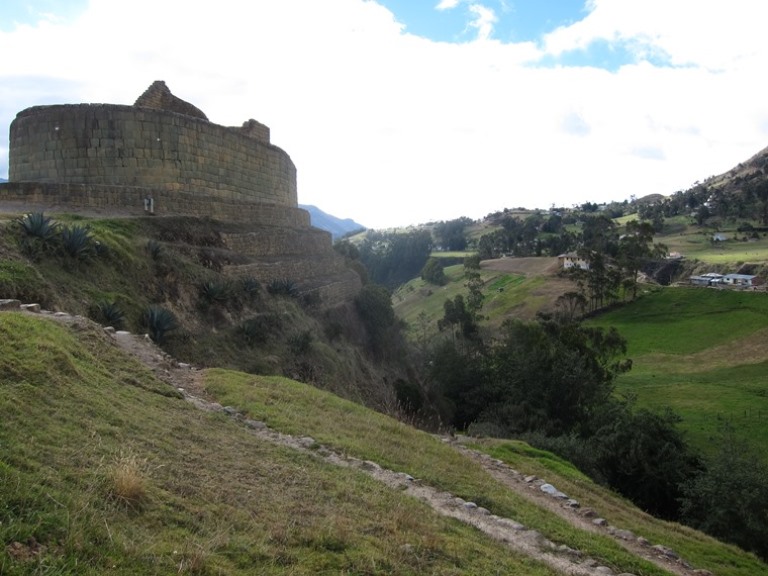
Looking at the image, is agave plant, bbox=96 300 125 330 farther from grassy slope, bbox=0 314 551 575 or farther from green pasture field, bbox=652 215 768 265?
green pasture field, bbox=652 215 768 265

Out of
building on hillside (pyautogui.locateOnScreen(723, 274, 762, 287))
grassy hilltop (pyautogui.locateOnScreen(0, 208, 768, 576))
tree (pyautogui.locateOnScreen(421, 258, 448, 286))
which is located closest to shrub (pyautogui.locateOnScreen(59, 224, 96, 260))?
grassy hilltop (pyautogui.locateOnScreen(0, 208, 768, 576))

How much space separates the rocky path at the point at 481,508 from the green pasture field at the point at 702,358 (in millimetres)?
17883

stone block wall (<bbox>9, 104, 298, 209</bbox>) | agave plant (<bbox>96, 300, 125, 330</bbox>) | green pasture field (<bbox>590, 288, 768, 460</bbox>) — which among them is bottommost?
green pasture field (<bbox>590, 288, 768, 460</bbox>)

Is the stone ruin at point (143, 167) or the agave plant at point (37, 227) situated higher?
the stone ruin at point (143, 167)

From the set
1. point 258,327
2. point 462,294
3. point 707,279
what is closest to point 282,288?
point 258,327

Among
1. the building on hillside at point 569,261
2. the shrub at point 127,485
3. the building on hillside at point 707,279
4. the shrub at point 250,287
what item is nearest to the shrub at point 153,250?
the shrub at point 250,287

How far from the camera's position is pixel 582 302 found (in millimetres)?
54938

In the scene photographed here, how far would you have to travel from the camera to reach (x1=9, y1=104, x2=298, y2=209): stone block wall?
17875 mm

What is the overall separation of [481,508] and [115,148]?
15.7 meters

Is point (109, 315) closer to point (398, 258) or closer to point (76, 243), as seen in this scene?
point (76, 243)

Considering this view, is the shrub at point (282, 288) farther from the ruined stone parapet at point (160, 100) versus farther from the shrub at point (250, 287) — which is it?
the ruined stone parapet at point (160, 100)

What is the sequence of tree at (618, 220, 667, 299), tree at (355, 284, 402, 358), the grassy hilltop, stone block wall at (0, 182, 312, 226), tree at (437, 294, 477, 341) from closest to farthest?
1. the grassy hilltop
2. stone block wall at (0, 182, 312, 226)
3. tree at (355, 284, 402, 358)
4. tree at (437, 294, 477, 341)
5. tree at (618, 220, 667, 299)

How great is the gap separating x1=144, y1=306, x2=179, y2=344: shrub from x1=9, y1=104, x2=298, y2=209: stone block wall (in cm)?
708

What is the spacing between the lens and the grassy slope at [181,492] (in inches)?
143
